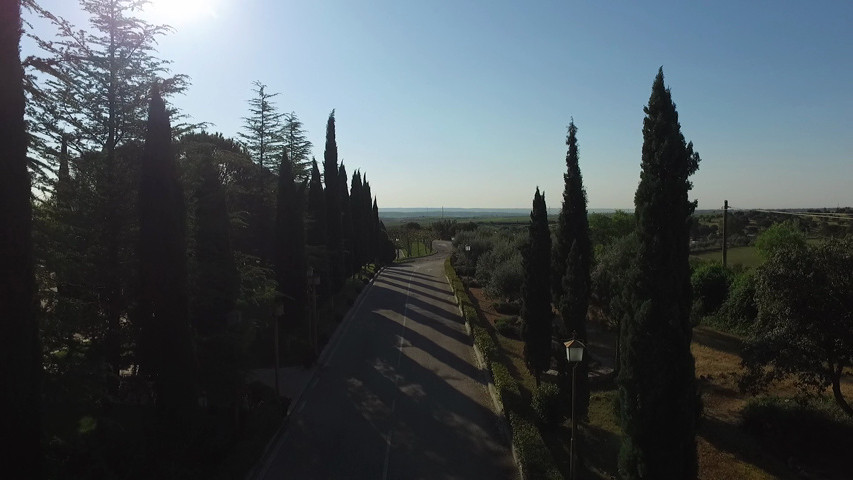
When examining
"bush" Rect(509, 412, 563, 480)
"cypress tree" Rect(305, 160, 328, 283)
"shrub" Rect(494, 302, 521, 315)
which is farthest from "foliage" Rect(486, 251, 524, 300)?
"bush" Rect(509, 412, 563, 480)

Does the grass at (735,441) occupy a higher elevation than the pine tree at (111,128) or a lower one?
lower

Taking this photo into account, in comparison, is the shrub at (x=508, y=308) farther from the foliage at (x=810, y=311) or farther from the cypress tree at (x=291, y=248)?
the foliage at (x=810, y=311)

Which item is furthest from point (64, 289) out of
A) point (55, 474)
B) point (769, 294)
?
point (769, 294)

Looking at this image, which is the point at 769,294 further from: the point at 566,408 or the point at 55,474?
the point at 55,474

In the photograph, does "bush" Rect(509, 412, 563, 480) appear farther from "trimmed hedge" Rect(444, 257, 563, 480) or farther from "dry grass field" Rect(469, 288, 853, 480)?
"dry grass field" Rect(469, 288, 853, 480)

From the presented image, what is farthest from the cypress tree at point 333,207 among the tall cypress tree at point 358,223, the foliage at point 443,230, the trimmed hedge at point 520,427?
the foliage at point 443,230

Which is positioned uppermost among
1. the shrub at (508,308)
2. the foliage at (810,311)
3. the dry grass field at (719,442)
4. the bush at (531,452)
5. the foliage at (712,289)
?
the foliage at (810,311)

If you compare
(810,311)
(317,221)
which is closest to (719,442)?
(810,311)
